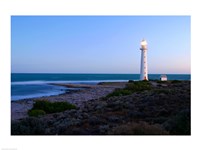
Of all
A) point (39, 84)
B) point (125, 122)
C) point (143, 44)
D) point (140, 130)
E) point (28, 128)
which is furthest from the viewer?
point (39, 84)

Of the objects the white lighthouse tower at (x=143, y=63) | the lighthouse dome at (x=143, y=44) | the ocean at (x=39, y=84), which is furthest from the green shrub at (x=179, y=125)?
the white lighthouse tower at (x=143, y=63)

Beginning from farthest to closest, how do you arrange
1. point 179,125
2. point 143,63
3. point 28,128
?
point 143,63
point 28,128
point 179,125

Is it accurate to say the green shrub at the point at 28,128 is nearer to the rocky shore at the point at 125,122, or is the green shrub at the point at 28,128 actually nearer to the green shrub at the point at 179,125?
the rocky shore at the point at 125,122

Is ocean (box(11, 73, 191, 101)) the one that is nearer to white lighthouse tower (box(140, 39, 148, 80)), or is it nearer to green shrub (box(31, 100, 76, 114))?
white lighthouse tower (box(140, 39, 148, 80))

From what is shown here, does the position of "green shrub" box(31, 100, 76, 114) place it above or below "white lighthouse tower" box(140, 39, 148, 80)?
below

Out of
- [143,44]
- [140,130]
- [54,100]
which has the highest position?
[143,44]

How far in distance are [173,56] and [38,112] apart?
20.9 feet

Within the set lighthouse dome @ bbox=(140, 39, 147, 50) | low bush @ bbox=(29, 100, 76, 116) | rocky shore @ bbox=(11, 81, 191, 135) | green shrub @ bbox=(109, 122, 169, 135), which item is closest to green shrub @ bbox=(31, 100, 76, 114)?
low bush @ bbox=(29, 100, 76, 116)

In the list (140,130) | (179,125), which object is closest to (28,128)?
(140,130)

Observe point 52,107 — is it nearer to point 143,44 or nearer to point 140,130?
point 140,130

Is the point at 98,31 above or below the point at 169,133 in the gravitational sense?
above
